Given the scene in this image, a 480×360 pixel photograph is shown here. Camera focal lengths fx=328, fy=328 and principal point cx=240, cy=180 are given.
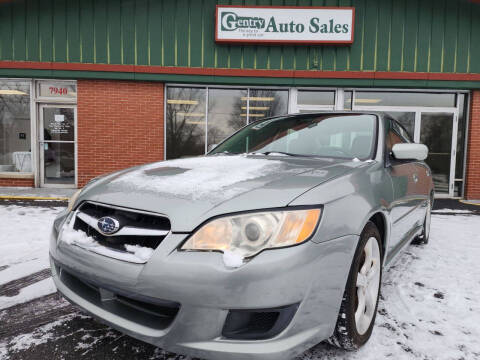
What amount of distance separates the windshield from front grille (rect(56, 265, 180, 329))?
146 centimetres

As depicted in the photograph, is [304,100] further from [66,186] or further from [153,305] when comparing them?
[153,305]

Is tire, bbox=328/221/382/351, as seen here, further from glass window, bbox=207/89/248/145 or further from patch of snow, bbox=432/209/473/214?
glass window, bbox=207/89/248/145

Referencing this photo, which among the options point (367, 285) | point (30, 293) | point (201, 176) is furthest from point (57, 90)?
point (367, 285)

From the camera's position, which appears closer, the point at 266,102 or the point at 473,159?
the point at 473,159

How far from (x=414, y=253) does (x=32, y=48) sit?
349 inches

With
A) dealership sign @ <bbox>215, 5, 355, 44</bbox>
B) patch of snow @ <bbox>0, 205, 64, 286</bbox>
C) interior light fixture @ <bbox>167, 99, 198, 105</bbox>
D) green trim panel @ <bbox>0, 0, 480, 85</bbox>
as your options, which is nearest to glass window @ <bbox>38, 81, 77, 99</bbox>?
green trim panel @ <bbox>0, 0, 480, 85</bbox>

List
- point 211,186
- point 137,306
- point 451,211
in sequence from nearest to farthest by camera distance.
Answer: point 137,306, point 211,186, point 451,211

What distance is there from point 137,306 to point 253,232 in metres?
0.63

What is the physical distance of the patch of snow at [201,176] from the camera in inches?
62.2

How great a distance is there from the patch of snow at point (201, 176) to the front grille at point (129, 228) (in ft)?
0.53

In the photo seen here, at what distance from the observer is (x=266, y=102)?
26.6 feet

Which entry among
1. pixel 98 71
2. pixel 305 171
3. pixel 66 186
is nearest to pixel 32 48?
pixel 98 71

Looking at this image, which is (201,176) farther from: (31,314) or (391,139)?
(391,139)

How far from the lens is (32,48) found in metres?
7.73
